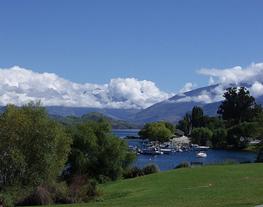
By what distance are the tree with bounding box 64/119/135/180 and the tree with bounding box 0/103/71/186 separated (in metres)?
19.2

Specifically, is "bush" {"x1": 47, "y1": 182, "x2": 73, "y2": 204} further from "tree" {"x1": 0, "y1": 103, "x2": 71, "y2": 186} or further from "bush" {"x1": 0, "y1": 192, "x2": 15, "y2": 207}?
"tree" {"x1": 0, "y1": 103, "x2": 71, "y2": 186}

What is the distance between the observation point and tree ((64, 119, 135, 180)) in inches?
2933

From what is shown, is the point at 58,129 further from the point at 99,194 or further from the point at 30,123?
the point at 99,194

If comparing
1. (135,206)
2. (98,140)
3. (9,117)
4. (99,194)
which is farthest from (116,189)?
(98,140)

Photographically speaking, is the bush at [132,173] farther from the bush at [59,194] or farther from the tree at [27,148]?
the bush at [59,194]

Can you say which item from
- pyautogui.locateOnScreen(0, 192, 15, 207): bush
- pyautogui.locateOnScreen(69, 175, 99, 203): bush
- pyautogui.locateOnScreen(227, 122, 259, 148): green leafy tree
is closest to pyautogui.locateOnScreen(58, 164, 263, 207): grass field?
pyautogui.locateOnScreen(69, 175, 99, 203): bush

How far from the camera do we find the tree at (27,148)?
174 ft

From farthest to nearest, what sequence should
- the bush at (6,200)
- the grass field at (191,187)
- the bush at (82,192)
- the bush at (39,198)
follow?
1. the bush at (82,192)
2. the bush at (39,198)
3. the bush at (6,200)
4. the grass field at (191,187)

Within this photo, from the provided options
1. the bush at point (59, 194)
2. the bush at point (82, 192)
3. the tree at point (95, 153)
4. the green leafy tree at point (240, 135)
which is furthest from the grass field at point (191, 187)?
the green leafy tree at point (240, 135)

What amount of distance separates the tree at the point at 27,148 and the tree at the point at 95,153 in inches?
756

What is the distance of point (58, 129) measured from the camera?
184 ft

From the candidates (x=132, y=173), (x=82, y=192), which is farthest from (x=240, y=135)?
(x=82, y=192)

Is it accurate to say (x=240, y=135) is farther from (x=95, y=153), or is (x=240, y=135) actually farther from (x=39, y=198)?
(x=39, y=198)

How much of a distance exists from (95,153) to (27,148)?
23465 mm
